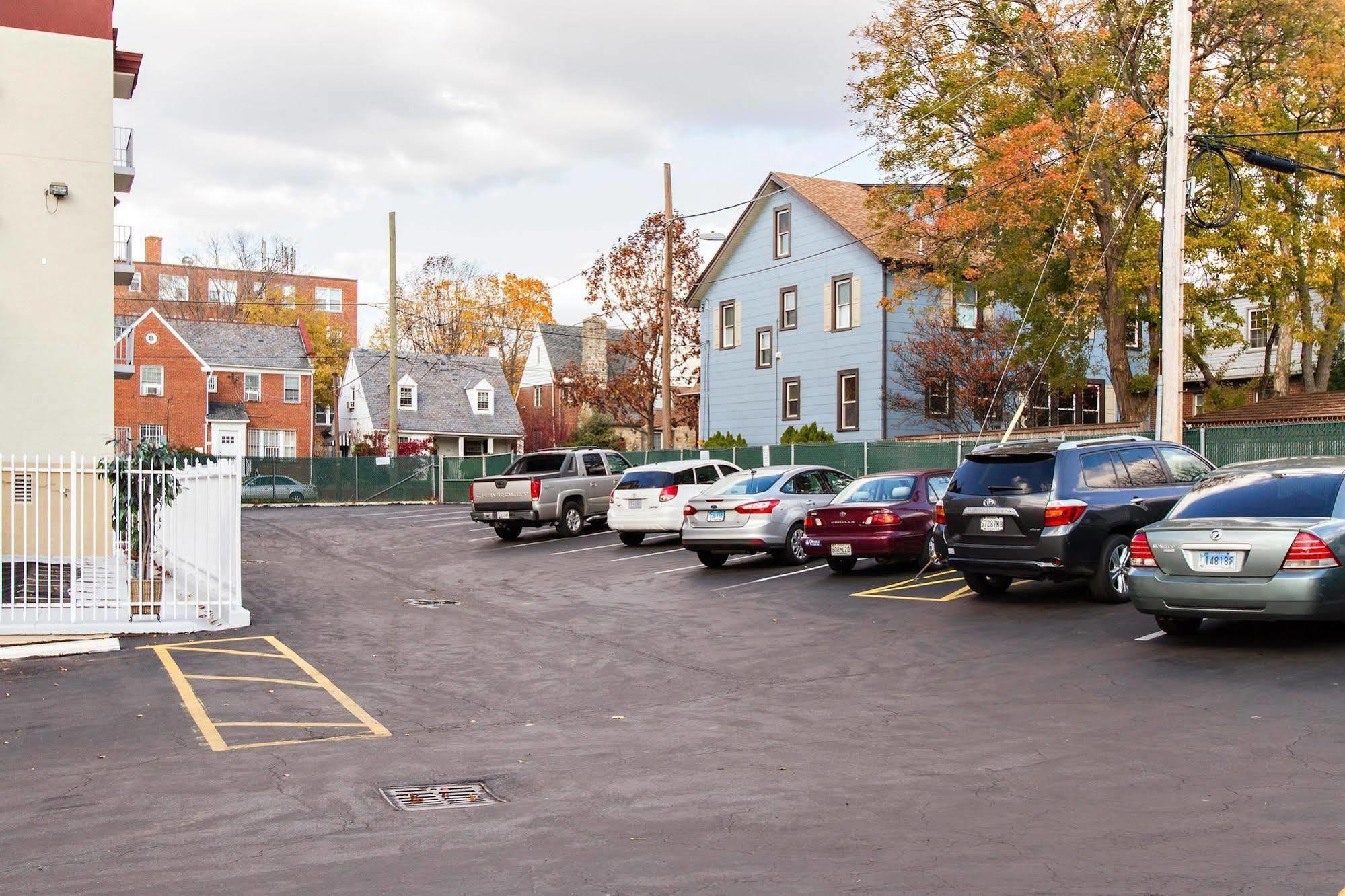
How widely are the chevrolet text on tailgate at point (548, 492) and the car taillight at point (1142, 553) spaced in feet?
54.5

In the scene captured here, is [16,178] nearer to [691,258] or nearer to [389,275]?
[389,275]

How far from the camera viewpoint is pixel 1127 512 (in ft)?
47.1

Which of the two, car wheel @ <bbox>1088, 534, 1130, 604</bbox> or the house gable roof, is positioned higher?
the house gable roof

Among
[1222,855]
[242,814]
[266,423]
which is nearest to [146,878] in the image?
[242,814]

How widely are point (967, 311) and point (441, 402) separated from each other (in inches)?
1353

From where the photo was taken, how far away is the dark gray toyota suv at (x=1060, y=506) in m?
14.0

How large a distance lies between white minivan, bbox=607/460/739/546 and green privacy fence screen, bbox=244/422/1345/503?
4.76m

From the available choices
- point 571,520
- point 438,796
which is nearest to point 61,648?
point 438,796

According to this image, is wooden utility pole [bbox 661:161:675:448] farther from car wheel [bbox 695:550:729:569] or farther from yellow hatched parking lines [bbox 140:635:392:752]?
yellow hatched parking lines [bbox 140:635:392:752]

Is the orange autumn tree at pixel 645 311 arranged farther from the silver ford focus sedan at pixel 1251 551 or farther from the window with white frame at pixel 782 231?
the silver ford focus sedan at pixel 1251 551

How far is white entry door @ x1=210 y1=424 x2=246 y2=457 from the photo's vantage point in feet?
195

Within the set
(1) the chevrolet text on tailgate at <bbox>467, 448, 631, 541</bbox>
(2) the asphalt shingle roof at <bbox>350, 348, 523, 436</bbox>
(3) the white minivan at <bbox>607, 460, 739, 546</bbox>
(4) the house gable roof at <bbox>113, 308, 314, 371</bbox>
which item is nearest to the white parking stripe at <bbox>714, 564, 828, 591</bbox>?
(3) the white minivan at <bbox>607, 460, 739, 546</bbox>

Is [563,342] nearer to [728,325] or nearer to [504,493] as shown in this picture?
[728,325]

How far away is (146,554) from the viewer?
15.6 meters
